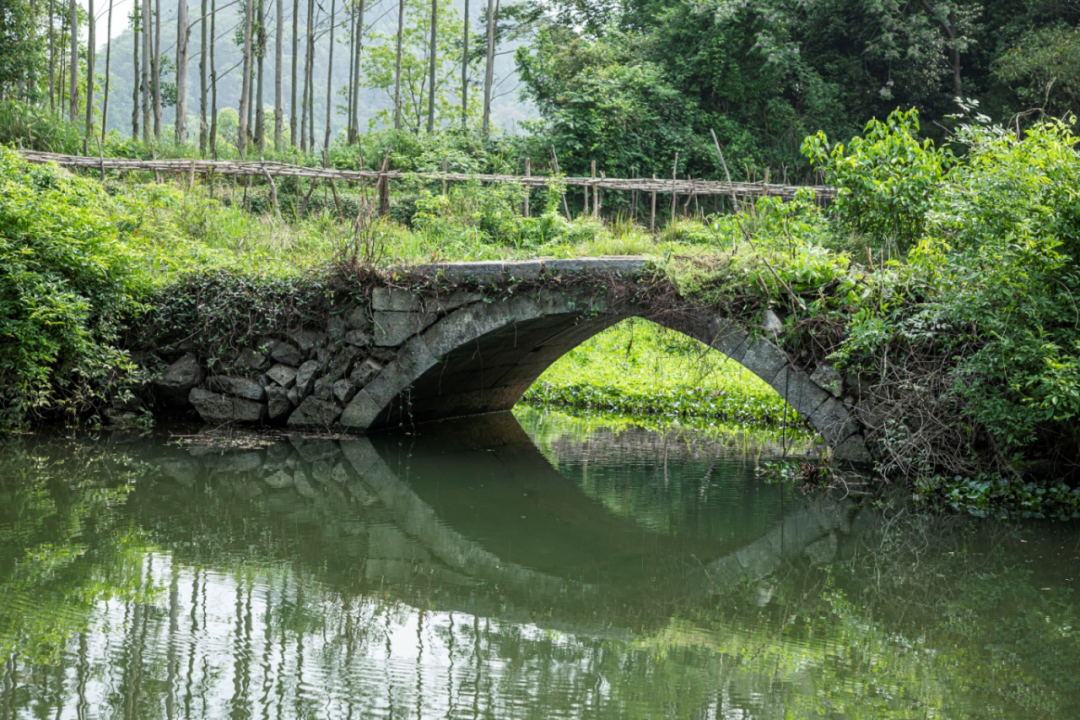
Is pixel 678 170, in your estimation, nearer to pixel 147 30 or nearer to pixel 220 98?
pixel 147 30

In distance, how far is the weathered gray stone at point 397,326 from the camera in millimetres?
9312

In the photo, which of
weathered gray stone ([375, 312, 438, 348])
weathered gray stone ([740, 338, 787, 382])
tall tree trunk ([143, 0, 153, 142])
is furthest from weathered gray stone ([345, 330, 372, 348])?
tall tree trunk ([143, 0, 153, 142])

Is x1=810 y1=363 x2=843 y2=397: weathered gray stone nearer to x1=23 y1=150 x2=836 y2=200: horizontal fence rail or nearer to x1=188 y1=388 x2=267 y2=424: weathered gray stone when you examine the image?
x1=23 y1=150 x2=836 y2=200: horizontal fence rail

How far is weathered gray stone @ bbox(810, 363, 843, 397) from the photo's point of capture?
761 centimetres

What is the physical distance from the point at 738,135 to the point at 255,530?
19413mm

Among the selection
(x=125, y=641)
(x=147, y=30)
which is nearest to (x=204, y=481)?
(x=125, y=641)

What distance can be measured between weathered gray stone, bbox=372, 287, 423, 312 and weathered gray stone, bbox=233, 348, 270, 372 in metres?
1.38

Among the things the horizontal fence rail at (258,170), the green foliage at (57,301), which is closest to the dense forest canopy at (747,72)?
the horizontal fence rail at (258,170)

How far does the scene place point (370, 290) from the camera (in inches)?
374

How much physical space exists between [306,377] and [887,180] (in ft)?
19.0

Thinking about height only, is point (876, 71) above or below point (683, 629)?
above

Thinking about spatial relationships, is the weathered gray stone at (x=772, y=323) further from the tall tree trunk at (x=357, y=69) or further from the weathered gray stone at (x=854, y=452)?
the tall tree trunk at (x=357, y=69)

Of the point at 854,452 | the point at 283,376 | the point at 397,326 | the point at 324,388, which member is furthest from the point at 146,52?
the point at 854,452

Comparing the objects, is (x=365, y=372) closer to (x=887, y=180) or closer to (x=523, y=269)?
(x=523, y=269)
